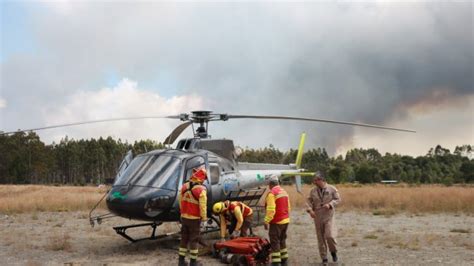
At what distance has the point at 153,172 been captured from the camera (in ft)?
34.7

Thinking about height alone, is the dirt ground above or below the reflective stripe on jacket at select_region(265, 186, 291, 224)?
below

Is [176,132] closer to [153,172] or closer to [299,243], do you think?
[153,172]

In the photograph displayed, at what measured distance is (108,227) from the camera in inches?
671

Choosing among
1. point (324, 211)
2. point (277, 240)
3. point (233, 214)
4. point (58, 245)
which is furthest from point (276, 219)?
point (58, 245)

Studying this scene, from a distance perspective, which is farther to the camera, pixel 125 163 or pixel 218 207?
pixel 125 163

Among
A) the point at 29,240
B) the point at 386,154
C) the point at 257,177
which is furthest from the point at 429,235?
the point at 386,154

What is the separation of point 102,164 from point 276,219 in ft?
304

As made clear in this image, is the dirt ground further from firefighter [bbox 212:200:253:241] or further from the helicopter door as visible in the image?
the helicopter door

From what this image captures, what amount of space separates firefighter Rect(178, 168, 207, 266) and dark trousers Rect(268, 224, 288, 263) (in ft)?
4.32

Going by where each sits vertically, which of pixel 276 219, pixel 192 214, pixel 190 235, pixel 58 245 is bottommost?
pixel 58 245

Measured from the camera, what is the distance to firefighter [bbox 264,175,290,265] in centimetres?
877

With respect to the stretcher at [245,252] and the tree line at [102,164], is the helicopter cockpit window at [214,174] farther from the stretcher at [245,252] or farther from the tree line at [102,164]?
the tree line at [102,164]

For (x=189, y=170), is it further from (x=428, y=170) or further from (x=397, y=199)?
(x=428, y=170)

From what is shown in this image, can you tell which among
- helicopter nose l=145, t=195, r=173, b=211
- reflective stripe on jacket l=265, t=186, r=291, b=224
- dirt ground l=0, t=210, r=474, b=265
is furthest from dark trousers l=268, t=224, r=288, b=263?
helicopter nose l=145, t=195, r=173, b=211
